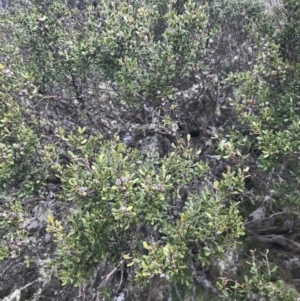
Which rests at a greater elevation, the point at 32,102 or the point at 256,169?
the point at 32,102

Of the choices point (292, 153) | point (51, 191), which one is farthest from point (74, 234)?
point (292, 153)

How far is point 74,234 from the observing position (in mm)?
4074

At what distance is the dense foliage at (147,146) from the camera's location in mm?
3846

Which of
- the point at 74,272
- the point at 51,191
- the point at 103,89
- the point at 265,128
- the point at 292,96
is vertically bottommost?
the point at 74,272

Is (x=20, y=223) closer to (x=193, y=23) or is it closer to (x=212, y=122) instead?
(x=193, y=23)

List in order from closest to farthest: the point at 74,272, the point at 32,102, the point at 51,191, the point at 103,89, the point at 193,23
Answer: the point at 74,272 < the point at 193,23 < the point at 51,191 < the point at 32,102 < the point at 103,89

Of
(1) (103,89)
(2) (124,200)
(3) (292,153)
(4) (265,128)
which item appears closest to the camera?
(2) (124,200)

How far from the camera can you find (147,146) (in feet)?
22.6

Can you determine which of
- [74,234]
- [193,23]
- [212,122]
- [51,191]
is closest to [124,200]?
[74,234]

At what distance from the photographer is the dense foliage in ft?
12.6

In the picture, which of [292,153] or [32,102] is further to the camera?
[32,102]

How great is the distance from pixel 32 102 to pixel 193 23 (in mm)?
3388

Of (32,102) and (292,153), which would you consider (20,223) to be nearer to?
(32,102)

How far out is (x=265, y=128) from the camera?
4902mm
